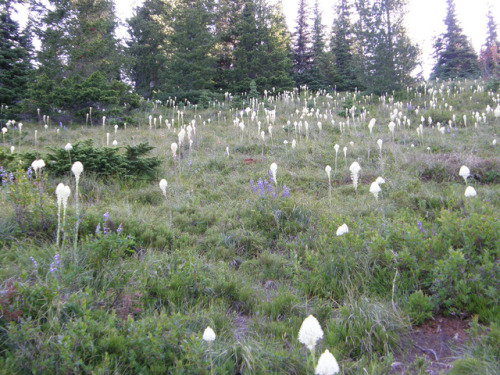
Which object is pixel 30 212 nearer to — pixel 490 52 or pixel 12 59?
pixel 12 59

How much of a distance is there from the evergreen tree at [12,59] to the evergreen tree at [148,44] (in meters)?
7.85

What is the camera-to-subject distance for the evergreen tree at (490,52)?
2872cm

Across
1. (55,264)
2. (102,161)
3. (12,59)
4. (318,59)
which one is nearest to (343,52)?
(318,59)

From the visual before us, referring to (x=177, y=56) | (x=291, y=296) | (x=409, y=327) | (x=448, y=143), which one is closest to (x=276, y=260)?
(x=291, y=296)

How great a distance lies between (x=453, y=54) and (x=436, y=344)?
1574 inches

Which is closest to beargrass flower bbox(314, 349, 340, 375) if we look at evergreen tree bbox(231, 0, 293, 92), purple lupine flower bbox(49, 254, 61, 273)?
purple lupine flower bbox(49, 254, 61, 273)

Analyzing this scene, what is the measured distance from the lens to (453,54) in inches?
1296

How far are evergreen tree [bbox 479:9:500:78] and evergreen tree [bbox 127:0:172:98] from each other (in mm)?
26322

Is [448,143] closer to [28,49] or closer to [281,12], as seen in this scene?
[28,49]

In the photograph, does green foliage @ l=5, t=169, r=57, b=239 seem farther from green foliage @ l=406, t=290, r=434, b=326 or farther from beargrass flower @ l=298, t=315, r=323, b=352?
Result: green foliage @ l=406, t=290, r=434, b=326

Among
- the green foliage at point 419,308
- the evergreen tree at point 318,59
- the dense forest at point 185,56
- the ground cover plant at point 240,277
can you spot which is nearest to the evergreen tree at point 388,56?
the dense forest at point 185,56

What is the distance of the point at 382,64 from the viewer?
18.0 meters

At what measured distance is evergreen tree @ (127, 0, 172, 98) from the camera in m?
23.7

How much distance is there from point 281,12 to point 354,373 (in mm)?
32181
